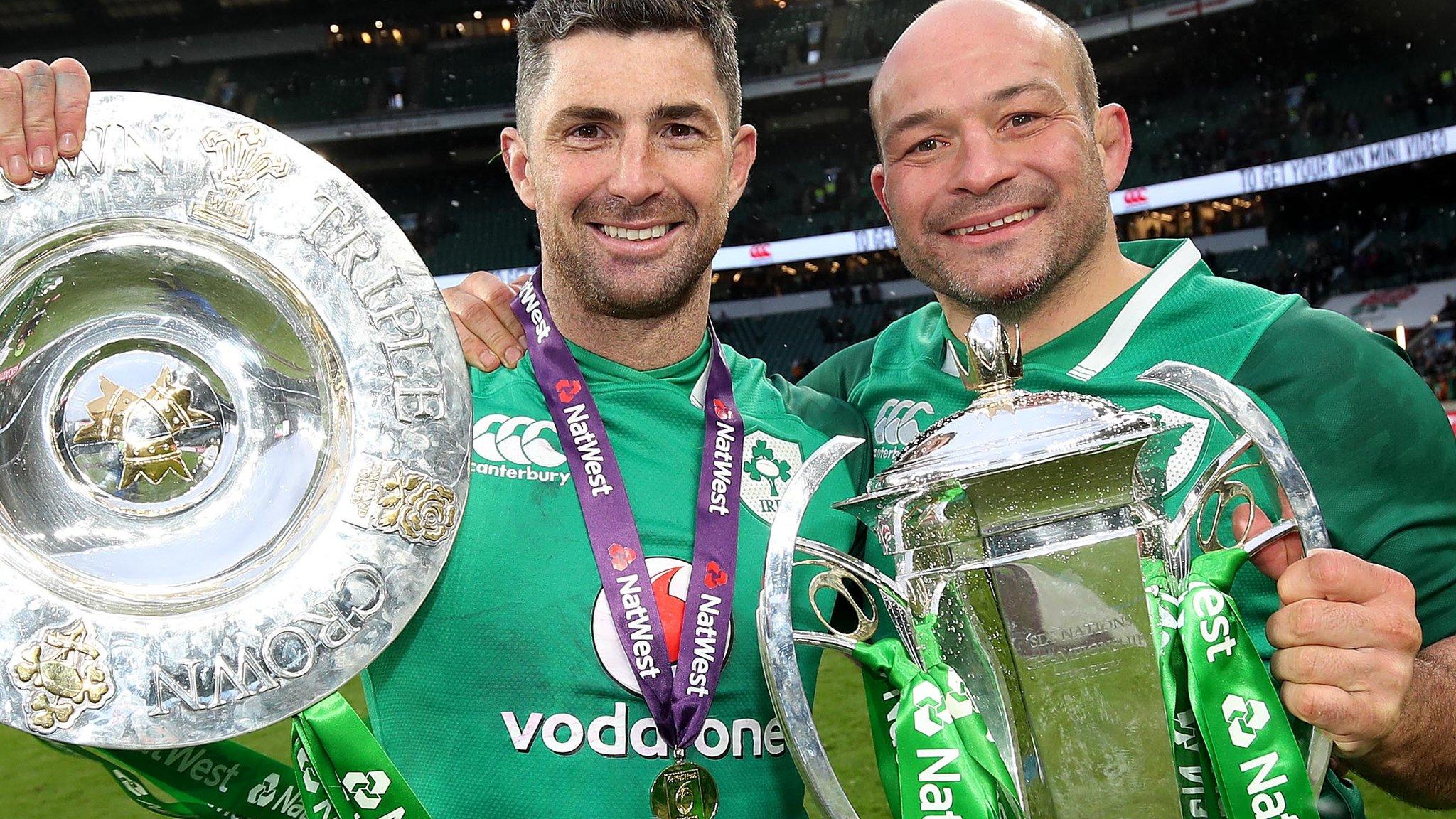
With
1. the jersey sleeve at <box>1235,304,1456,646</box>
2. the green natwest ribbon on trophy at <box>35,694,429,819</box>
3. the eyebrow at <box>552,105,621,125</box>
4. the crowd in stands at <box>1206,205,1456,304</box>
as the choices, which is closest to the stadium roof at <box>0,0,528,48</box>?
the crowd in stands at <box>1206,205,1456,304</box>

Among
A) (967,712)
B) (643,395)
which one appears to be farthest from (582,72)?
(967,712)

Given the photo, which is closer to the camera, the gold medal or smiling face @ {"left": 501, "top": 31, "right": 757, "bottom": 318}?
the gold medal

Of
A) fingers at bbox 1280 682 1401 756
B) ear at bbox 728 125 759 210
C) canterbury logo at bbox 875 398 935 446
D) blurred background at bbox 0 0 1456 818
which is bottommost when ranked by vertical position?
fingers at bbox 1280 682 1401 756

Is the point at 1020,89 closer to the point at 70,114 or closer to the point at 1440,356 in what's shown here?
the point at 70,114

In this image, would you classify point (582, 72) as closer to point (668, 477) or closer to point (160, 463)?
point (668, 477)

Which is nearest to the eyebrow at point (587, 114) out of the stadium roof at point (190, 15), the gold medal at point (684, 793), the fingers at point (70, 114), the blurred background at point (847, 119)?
the fingers at point (70, 114)

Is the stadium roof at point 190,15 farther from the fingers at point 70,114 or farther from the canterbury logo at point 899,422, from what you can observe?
the fingers at point 70,114

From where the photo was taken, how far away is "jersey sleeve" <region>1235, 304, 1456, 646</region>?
160 centimetres

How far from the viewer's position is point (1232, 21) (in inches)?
688

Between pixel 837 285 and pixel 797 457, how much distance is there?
18.3 meters

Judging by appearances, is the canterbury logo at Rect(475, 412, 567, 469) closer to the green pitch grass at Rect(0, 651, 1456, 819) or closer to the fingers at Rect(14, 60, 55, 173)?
the fingers at Rect(14, 60, 55, 173)

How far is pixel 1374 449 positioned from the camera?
1.62m

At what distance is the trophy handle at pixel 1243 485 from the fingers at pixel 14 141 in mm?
1164

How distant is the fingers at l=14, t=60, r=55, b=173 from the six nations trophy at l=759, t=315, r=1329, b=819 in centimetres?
83
